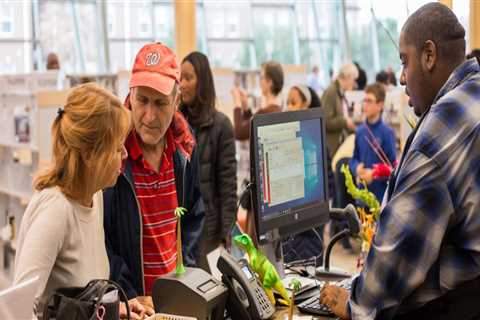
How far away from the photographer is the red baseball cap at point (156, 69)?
7.80ft

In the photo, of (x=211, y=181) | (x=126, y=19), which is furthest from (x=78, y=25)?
(x=211, y=181)

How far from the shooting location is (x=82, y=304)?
169 centimetres

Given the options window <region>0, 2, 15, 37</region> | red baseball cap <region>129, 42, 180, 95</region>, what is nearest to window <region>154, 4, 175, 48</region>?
window <region>0, 2, 15, 37</region>

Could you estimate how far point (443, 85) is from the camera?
1890mm

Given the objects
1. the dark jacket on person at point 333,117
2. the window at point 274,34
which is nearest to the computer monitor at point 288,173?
the dark jacket on person at point 333,117

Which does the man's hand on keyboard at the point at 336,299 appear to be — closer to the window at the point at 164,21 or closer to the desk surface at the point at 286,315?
the desk surface at the point at 286,315

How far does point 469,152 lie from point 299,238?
134 cm

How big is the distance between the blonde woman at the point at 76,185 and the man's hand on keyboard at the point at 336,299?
0.53 m

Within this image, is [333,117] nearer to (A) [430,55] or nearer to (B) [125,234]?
(B) [125,234]

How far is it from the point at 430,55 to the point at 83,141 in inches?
38.6

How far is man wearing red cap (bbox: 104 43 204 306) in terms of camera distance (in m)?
2.38

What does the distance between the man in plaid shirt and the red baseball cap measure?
86cm

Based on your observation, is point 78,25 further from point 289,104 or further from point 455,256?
point 455,256

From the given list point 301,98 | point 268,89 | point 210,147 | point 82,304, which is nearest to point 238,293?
point 82,304
